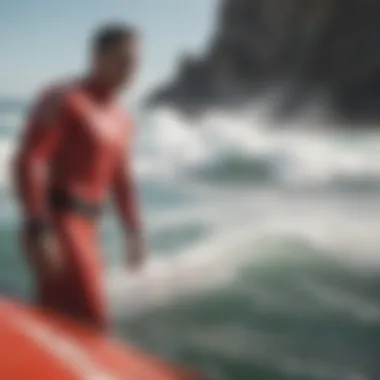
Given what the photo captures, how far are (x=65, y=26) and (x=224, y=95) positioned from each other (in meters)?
0.30

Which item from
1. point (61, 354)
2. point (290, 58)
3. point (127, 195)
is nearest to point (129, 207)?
point (127, 195)

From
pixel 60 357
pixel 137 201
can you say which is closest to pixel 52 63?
pixel 137 201

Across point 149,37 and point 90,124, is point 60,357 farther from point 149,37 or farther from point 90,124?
point 149,37

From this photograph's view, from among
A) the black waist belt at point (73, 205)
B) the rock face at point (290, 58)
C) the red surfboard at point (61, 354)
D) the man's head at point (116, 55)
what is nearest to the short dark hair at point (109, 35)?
the man's head at point (116, 55)

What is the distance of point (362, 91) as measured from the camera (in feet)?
5.62

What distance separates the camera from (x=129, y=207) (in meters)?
1.70

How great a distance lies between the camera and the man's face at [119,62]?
66.6 inches

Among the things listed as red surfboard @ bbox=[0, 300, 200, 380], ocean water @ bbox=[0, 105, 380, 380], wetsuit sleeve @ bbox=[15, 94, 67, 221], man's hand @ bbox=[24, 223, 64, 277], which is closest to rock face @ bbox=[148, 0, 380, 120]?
ocean water @ bbox=[0, 105, 380, 380]

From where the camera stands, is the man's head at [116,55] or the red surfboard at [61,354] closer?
the red surfboard at [61,354]

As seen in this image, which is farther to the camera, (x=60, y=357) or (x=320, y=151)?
(x=320, y=151)

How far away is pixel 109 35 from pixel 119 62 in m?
0.05

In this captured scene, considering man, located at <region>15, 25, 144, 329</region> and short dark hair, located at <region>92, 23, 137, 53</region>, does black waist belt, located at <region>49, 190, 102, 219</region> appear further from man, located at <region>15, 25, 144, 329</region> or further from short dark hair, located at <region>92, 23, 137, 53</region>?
short dark hair, located at <region>92, 23, 137, 53</region>

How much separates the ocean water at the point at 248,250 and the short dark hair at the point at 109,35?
0.14m

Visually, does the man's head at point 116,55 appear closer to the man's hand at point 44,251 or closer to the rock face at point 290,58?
the rock face at point 290,58
